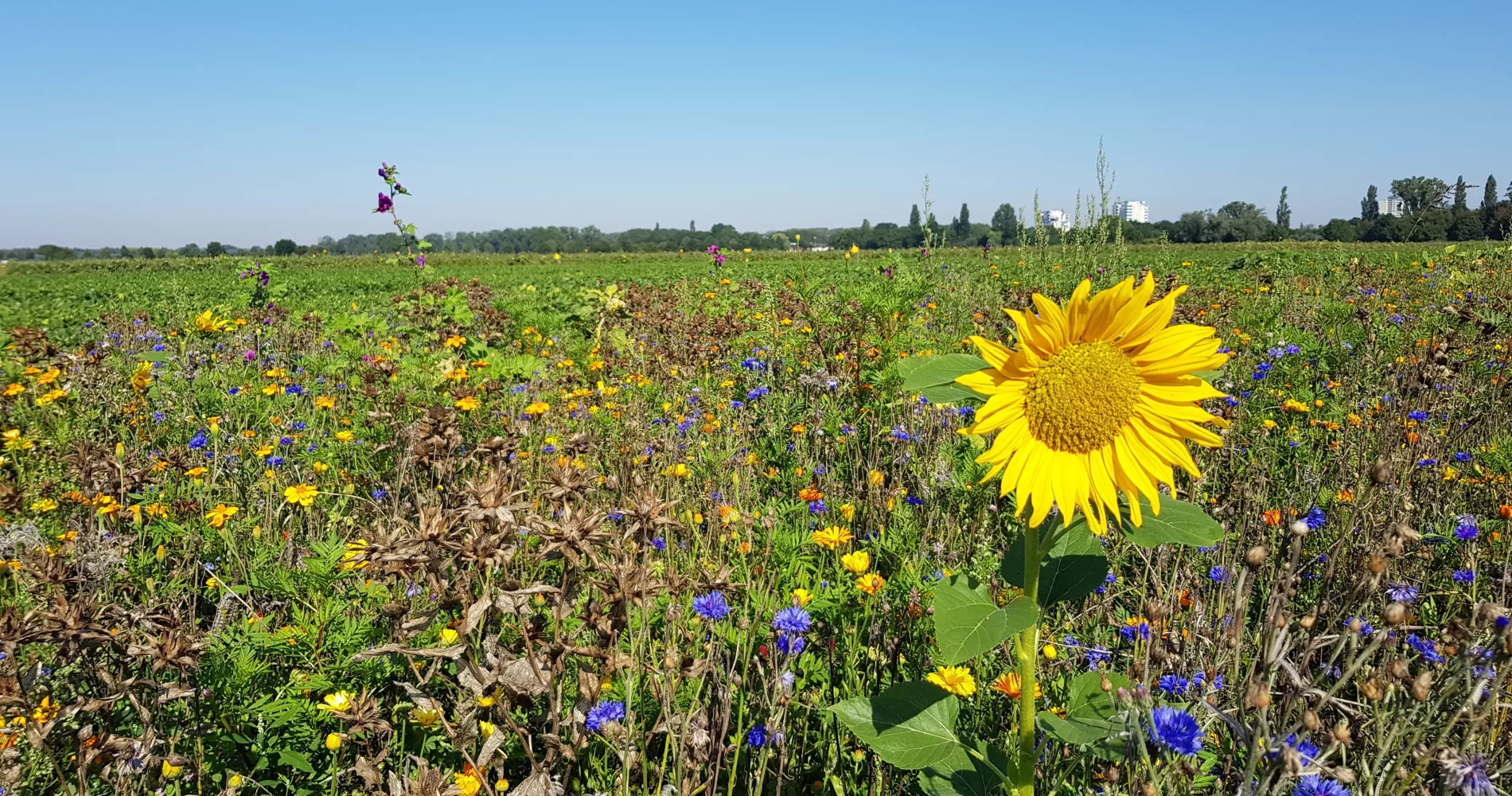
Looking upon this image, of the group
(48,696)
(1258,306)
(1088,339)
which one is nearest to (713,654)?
(1088,339)

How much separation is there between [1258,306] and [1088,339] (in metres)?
7.52

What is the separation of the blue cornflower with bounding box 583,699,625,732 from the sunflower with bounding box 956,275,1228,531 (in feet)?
3.01

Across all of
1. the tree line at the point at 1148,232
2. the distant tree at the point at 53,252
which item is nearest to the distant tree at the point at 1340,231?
the tree line at the point at 1148,232

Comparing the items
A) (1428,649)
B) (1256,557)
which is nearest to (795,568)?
(1256,557)

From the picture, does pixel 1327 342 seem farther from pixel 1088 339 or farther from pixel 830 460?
pixel 1088 339

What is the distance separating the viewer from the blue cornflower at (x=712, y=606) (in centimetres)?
170

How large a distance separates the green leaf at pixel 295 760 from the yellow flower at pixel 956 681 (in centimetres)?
144

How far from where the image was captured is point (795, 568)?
2.26 metres

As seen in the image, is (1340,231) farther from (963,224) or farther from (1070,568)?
(1070,568)

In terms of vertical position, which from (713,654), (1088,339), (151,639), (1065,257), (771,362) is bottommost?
(713,654)

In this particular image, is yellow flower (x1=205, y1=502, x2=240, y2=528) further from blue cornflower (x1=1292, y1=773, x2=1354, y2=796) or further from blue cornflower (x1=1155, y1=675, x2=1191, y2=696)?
blue cornflower (x1=1292, y1=773, x2=1354, y2=796)

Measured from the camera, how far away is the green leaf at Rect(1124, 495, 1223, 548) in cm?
112

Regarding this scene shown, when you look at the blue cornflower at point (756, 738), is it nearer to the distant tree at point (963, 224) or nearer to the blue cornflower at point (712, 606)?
the blue cornflower at point (712, 606)

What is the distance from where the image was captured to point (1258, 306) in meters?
7.27
